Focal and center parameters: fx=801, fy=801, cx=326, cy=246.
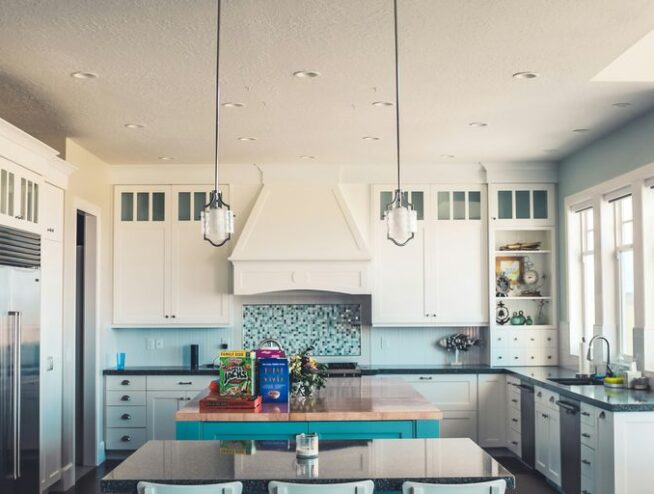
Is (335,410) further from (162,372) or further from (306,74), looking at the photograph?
(162,372)

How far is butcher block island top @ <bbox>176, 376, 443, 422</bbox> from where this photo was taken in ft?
14.7

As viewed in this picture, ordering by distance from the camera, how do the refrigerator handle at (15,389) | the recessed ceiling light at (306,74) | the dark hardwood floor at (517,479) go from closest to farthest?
the recessed ceiling light at (306,74)
the refrigerator handle at (15,389)
the dark hardwood floor at (517,479)

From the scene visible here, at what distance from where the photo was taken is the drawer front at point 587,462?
17.2 feet

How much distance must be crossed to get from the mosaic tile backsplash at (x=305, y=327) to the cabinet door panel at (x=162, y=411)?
935mm

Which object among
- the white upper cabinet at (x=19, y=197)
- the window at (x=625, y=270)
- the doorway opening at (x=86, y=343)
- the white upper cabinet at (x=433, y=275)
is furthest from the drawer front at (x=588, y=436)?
the doorway opening at (x=86, y=343)

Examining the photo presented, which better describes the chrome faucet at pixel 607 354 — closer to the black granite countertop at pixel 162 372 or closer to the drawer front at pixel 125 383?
the black granite countertop at pixel 162 372

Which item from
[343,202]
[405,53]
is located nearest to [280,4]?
[405,53]

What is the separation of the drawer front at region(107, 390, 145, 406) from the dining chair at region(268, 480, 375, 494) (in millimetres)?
4812

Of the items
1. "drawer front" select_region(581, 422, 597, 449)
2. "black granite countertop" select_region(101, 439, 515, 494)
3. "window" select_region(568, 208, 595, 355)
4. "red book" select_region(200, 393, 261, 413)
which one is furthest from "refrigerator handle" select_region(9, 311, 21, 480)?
"window" select_region(568, 208, 595, 355)

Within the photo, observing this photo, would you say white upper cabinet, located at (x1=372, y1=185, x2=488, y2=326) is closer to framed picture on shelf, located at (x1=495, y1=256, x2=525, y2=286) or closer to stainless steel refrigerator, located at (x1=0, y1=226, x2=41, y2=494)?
framed picture on shelf, located at (x1=495, y1=256, x2=525, y2=286)

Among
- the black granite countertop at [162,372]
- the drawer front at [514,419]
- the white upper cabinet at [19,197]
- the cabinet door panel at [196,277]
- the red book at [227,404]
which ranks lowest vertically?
the drawer front at [514,419]

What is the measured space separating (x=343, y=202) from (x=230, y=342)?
182cm

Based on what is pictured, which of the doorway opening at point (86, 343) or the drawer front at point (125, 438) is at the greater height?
the doorway opening at point (86, 343)

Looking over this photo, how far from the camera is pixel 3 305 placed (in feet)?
15.6
